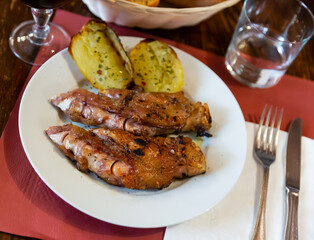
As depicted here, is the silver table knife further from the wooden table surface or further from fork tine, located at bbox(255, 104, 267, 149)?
the wooden table surface

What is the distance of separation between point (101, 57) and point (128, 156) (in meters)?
0.50

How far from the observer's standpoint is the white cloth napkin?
1339mm

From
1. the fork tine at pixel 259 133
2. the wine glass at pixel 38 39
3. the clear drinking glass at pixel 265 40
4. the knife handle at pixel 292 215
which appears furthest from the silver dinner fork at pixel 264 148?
the wine glass at pixel 38 39

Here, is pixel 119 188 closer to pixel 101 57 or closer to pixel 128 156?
pixel 128 156

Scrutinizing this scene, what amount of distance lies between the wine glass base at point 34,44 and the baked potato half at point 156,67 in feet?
1.34

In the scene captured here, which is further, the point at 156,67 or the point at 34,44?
the point at 34,44

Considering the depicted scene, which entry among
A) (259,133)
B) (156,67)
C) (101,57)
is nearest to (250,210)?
(259,133)

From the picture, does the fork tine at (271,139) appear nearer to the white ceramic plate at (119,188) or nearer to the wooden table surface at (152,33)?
the white ceramic plate at (119,188)

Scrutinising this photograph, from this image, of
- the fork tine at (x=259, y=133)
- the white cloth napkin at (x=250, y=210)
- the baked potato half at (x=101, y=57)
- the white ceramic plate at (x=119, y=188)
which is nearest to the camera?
the white ceramic plate at (x=119, y=188)

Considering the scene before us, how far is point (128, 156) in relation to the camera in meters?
1.29

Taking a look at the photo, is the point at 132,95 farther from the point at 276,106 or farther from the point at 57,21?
the point at 276,106

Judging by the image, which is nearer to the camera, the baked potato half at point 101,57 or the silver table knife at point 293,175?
the silver table knife at point 293,175

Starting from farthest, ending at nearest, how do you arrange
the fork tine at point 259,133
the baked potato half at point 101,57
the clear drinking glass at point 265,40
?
the clear drinking glass at point 265,40
the fork tine at point 259,133
the baked potato half at point 101,57

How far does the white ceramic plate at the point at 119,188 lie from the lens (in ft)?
3.95
